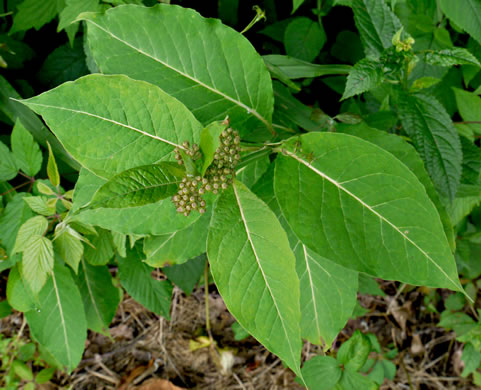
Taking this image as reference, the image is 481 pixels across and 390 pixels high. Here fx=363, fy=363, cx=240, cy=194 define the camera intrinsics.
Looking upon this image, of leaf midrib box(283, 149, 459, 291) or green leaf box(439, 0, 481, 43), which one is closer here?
leaf midrib box(283, 149, 459, 291)

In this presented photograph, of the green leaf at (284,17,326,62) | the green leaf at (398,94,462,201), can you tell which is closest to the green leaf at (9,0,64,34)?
the green leaf at (284,17,326,62)

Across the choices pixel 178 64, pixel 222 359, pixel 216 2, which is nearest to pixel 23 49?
pixel 216 2

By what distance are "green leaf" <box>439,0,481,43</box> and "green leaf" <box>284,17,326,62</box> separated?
0.77m

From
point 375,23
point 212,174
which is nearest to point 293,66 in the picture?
point 375,23

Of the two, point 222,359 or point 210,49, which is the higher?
point 210,49

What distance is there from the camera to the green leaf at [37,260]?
1.49 meters

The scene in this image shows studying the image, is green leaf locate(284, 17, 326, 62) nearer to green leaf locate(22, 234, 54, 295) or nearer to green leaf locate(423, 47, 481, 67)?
green leaf locate(423, 47, 481, 67)

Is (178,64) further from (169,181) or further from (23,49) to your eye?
(23,49)

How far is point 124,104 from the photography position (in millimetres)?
1114

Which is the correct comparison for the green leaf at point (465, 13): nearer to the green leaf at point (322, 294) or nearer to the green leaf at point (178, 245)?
the green leaf at point (322, 294)

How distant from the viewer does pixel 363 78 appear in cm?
134

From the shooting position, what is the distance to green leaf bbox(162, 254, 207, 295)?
221 cm

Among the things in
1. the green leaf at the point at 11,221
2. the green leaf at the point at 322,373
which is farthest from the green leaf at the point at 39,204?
the green leaf at the point at 322,373

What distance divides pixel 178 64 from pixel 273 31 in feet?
4.05
